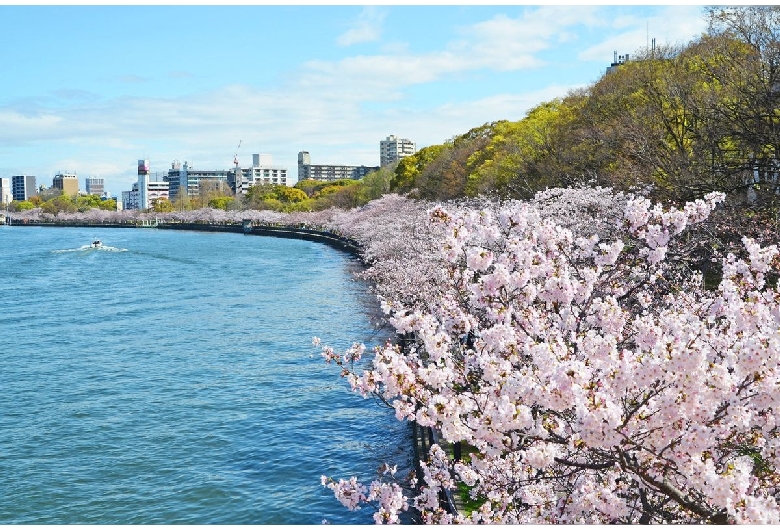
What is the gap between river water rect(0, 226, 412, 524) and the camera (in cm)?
1540

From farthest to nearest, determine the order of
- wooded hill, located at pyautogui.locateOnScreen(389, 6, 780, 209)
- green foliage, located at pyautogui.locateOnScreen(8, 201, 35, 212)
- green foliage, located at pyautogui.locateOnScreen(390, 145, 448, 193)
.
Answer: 1. green foliage, located at pyautogui.locateOnScreen(8, 201, 35, 212)
2. green foliage, located at pyautogui.locateOnScreen(390, 145, 448, 193)
3. wooded hill, located at pyautogui.locateOnScreen(389, 6, 780, 209)

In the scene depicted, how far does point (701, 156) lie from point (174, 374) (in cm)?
1882

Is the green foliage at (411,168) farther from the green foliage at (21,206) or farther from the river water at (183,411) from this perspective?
the green foliage at (21,206)

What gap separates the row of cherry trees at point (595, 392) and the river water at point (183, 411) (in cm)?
682

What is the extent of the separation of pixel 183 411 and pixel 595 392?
685 inches

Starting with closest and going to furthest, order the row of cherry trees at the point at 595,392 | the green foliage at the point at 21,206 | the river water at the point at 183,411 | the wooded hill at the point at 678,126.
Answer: the row of cherry trees at the point at 595,392 → the river water at the point at 183,411 → the wooded hill at the point at 678,126 → the green foliage at the point at 21,206

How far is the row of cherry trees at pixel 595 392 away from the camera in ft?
19.3

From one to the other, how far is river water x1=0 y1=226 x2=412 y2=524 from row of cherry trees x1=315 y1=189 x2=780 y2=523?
682cm

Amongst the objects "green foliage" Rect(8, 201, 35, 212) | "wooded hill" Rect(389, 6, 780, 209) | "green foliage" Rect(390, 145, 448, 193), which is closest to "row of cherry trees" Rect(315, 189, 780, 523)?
"wooded hill" Rect(389, 6, 780, 209)

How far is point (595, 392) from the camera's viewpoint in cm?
570

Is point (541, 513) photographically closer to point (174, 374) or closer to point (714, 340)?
point (714, 340)

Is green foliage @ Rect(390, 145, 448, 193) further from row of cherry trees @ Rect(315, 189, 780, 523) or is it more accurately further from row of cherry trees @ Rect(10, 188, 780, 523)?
row of cherry trees @ Rect(315, 189, 780, 523)

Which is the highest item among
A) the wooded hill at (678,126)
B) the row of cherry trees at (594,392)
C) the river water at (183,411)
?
the wooded hill at (678,126)

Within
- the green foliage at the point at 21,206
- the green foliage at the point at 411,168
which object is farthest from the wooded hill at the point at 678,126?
the green foliage at the point at 21,206
